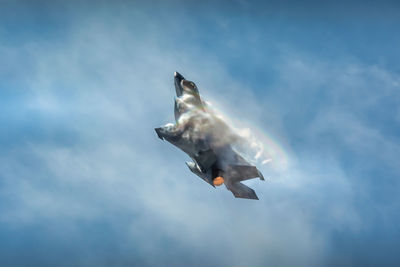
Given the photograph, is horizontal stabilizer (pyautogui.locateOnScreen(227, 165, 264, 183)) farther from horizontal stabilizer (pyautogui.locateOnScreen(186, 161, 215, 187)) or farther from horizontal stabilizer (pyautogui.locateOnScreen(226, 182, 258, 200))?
horizontal stabilizer (pyautogui.locateOnScreen(186, 161, 215, 187))

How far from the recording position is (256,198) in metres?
37.0

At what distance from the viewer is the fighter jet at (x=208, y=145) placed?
1275 inches

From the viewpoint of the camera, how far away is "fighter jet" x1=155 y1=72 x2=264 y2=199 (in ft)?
106

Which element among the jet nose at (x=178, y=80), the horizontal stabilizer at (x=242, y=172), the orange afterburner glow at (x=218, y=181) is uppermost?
the jet nose at (x=178, y=80)

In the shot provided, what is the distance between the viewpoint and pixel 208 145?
3238cm

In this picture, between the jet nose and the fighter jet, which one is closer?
the fighter jet

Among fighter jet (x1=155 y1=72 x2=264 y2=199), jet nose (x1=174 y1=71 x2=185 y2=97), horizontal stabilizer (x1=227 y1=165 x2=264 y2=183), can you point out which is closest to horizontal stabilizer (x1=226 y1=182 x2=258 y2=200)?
fighter jet (x1=155 y1=72 x2=264 y2=199)

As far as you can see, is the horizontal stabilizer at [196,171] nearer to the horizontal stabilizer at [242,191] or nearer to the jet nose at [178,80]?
the horizontal stabilizer at [242,191]

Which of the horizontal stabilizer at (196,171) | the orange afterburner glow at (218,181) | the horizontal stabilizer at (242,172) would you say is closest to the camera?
the horizontal stabilizer at (242,172)

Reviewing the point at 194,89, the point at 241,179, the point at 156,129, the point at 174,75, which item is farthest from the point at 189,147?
the point at 174,75

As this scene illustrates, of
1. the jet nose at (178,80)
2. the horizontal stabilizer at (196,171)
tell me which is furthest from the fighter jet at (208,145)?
the jet nose at (178,80)

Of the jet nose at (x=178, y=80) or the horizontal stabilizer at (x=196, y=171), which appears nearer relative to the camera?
the horizontal stabilizer at (x=196, y=171)

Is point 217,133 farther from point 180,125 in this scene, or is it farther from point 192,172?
point 192,172

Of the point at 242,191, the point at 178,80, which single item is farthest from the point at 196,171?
the point at 178,80
